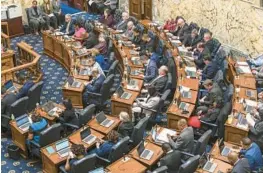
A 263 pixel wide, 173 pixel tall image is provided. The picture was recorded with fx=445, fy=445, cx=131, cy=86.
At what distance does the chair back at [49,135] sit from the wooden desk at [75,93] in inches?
83.7

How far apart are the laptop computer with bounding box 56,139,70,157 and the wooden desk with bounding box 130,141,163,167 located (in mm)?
1279

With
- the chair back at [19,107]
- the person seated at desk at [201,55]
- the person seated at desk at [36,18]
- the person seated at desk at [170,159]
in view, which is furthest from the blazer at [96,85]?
the person seated at desk at [36,18]

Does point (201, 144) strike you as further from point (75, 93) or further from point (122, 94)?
point (75, 93)

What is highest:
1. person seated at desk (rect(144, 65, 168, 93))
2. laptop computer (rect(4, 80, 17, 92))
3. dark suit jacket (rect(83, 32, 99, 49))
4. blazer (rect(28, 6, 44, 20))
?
blazer (rect(28, 6, 44, 20))

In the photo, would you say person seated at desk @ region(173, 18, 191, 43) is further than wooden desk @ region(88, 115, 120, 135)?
Yes

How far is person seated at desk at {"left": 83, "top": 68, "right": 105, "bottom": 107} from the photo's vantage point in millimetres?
10977

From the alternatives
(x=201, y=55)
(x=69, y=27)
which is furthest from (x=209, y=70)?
(x=69, y=27)

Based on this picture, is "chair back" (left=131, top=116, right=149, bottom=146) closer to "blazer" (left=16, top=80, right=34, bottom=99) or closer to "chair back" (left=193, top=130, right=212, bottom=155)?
"chair back" (left=193, top=130, right=212, bottom=155)

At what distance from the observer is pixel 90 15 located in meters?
18.3

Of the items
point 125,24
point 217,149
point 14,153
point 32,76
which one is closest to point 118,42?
point 125,24

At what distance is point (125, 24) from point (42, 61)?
9.93ft

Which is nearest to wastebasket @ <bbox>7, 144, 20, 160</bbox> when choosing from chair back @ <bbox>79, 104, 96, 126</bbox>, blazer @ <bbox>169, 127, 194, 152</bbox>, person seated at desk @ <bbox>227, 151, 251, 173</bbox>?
chair back @ <bbox>79, 104, 96, 126</bbox>

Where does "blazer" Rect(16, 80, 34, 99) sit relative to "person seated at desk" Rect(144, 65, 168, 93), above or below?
below

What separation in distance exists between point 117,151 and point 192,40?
6328mm
